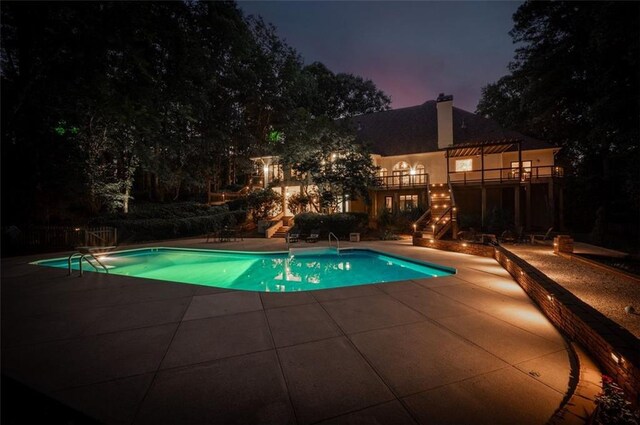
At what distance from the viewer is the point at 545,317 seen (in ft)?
15.2

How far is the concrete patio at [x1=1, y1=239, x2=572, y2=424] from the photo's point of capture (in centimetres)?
249

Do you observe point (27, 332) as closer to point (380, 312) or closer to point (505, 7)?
point (380, 312)

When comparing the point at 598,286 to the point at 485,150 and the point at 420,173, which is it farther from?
the point at 420,173

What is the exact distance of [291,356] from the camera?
3.33 meters

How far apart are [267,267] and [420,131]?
18.5m

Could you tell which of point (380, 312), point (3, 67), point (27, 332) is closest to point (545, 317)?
point (380, 312)

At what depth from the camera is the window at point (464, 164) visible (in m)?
20.5

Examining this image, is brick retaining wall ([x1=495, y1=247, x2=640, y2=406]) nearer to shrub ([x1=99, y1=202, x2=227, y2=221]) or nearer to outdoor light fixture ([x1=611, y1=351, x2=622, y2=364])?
outdoor light fixture ([x1=611, y1=351, x2=622, y2=364])

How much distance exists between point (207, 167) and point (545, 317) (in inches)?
1108

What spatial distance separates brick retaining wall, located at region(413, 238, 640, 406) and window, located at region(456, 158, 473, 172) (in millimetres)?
16285

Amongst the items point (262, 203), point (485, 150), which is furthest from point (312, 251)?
point (485, 150)

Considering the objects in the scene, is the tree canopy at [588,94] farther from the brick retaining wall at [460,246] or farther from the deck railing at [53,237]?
the deck railing at [53,237]

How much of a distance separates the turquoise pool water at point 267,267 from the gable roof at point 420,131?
1117cm

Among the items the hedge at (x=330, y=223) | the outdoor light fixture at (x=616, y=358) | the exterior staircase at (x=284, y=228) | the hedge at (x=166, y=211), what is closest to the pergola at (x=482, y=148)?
the hedge at (x=330, y=223)
